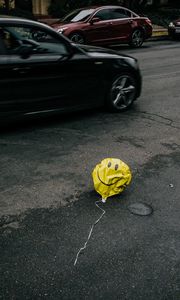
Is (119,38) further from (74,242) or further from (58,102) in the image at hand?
(74,242)

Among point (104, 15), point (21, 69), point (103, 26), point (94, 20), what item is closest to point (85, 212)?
point (21, 69)

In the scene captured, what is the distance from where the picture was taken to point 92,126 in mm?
6418

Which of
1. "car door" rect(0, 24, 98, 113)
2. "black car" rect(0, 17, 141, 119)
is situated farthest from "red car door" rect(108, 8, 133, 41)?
"car door" rect(0, 24, 98, 113)

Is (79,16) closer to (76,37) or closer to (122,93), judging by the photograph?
(76,37)

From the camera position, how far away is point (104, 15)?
48.8ft

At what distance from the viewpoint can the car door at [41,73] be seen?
5719mm

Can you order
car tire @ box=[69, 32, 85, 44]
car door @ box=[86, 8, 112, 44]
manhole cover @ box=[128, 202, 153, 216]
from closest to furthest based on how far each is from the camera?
manhole cover @ box=[128, 202, 153, 216] → car tire @ box=[69, 32, 85, 44] → car door @ box=[86, 8, 112, 44]

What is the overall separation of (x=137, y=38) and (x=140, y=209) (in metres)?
13.1

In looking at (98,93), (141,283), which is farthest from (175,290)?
(98,93)

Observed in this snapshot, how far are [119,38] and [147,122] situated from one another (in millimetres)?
9530

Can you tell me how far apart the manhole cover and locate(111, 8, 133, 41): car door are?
11993 mm

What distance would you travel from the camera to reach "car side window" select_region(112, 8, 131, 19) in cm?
1524

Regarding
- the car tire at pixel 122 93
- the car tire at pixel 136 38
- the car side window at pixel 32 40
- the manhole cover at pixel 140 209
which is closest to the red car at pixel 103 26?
the car tire at pixel 136 38

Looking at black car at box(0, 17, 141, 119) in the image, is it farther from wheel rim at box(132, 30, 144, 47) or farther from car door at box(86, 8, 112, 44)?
wheel rim at box(132, 30, 144, 47)
